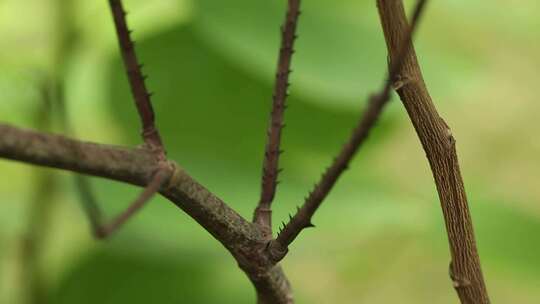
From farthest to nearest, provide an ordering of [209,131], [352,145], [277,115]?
[209,131]
[277,115]
[352,145]

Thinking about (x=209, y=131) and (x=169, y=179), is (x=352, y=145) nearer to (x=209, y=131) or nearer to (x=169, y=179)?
(x=169, y=179)

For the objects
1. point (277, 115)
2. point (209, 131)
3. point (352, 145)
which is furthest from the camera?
point (209, 131)

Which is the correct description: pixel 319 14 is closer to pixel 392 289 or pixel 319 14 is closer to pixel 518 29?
pixel 518 29

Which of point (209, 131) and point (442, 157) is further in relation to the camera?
point (209, 131)

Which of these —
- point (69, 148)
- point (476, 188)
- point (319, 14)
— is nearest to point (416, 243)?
point (476, 188)

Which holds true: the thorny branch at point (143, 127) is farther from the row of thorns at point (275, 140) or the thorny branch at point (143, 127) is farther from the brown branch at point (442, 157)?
the brown branch at point (442, 157)

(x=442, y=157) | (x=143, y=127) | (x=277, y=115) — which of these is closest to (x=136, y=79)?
(x=143, y=127)
